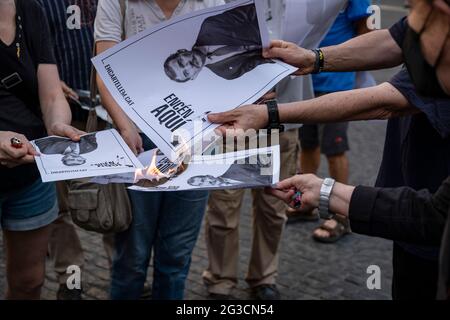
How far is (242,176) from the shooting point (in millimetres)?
2104

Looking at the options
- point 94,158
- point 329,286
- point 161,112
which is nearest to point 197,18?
point 161,112

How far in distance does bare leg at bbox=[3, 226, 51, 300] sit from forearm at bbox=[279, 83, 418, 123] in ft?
3.88

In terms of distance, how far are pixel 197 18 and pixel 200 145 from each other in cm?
44

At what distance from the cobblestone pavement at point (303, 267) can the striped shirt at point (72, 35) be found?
118cm

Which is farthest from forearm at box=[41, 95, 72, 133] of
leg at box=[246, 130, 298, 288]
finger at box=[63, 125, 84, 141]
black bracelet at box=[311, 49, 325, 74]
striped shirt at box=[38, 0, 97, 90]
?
leg at box=[246, 130, 298, 288]

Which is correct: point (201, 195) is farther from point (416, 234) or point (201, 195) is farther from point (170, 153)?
point (416, 234)

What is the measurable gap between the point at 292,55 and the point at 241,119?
379 millimetres

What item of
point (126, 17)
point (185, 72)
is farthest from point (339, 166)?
point (185, 72)

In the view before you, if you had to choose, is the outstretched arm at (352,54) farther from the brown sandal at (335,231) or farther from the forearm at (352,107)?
the brown sandal at (335,231)

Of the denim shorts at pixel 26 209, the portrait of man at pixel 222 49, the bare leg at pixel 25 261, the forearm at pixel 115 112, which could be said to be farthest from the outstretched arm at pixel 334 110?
the bare leg at pixel 25 261

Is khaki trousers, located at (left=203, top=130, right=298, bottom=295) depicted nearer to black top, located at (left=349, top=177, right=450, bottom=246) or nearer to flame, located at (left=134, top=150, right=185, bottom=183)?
flame, located at (left=134, top=150, right=185, bottom=183)

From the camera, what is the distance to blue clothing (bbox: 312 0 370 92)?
3957 mm

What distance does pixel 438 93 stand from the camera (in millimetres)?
1595

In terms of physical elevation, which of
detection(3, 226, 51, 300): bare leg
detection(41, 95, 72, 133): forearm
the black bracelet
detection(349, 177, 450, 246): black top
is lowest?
detection(3, 226, 51, 300): bare leg
